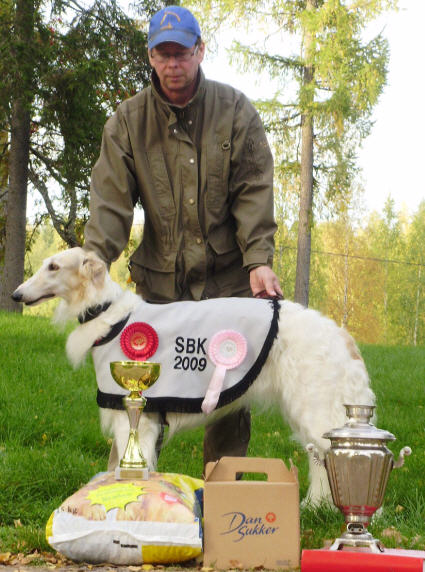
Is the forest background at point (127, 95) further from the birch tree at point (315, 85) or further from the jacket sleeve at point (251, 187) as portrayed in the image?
the jacket sleeve at point (251, 187)

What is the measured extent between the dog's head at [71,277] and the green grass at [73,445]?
1.12m

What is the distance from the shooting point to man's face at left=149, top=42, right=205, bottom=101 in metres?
3.94

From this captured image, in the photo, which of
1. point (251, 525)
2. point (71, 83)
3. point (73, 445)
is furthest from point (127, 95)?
point (251, 525)

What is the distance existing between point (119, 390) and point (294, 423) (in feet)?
3.26

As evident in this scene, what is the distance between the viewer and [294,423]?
400 cm

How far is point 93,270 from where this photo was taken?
156 inches

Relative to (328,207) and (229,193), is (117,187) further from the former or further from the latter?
(328,207)

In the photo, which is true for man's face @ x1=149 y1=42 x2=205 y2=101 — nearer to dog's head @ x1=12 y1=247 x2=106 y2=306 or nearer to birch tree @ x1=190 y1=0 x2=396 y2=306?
dog's head @ x1=12 y1=247 x2=106 y2=306

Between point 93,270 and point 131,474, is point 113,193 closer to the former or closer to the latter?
point 93,270

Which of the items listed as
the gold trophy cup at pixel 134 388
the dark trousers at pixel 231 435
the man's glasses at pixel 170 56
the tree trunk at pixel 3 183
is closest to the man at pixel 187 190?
the man's glasses at pixel 170 56

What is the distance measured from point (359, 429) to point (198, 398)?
990 mm

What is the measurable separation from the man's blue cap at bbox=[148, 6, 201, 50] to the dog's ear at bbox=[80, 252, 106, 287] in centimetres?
121

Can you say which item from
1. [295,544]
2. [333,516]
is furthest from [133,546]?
[333,516]

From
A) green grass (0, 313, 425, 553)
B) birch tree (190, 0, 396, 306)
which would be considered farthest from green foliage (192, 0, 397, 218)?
green grass (0, 313, 425, 553)
